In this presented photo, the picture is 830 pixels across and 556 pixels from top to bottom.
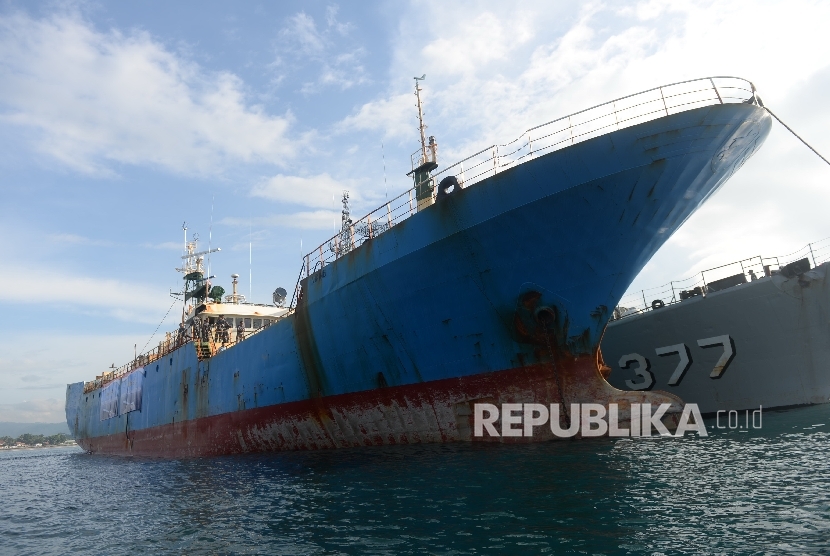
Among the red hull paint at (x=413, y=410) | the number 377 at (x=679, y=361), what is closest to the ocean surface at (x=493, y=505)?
the red hull paint at (x=413, y=410)

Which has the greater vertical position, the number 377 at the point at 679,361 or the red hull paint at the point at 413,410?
the number 377 at the point at 679,361

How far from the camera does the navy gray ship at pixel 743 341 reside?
16266 millimetres

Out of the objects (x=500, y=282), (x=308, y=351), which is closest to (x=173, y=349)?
(x=308, y=351)

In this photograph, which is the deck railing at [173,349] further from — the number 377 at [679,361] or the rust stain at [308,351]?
the number 377 at [679,361]

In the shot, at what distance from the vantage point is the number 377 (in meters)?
16.9

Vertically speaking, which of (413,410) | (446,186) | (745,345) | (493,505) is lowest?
(493,505)

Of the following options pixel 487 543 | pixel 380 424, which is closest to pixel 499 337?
pixel 380 424

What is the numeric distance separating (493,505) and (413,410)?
7132 mm

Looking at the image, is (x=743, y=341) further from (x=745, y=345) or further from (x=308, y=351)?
(x=308, y=351)

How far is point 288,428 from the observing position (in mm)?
18750

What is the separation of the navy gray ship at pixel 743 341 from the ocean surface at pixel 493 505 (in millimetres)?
3228

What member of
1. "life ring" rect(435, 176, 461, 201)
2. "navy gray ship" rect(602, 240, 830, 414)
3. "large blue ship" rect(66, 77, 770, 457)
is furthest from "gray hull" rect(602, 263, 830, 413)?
"life ring" rect(435, 176, 461, 201)

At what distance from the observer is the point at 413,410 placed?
1485 centimetres

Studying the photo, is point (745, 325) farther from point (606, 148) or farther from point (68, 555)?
point (68, 555)
